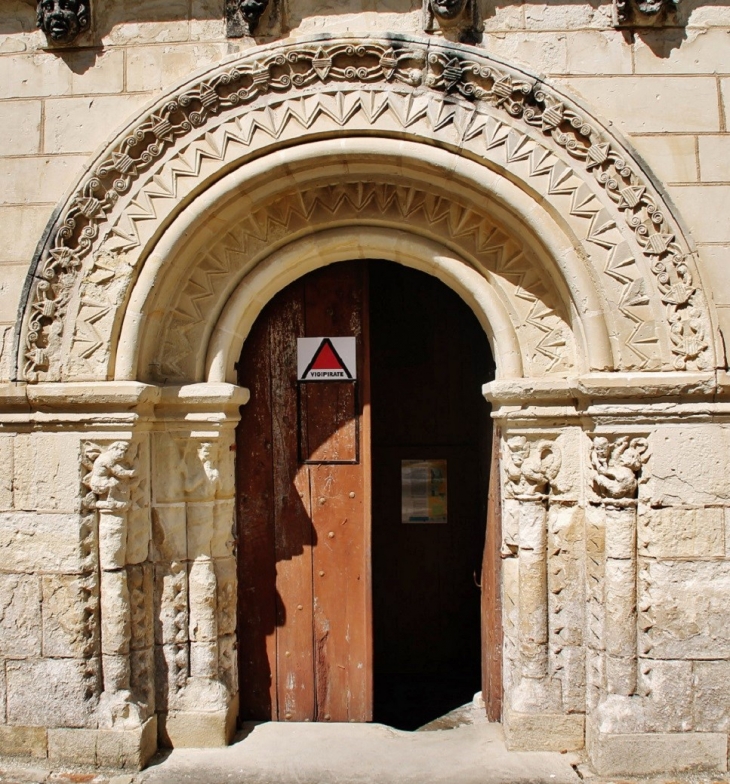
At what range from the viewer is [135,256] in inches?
134

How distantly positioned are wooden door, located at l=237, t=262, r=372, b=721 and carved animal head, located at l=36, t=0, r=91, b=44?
1.61 meters

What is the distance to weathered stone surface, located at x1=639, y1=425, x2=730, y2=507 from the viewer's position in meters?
3.20

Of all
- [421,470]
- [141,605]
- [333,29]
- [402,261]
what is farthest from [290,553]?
[333,29]

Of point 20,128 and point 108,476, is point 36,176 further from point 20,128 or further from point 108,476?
point 108,476

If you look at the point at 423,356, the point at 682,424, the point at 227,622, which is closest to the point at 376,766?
the point at 227,622

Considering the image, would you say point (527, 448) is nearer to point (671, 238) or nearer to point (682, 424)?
point (682, 424)

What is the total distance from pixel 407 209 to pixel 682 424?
1.67m

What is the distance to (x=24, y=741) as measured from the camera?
3.41m

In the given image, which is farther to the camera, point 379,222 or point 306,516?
point 306,516

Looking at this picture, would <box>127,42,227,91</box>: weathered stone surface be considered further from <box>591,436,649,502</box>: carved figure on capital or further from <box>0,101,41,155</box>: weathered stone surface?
<box>591,436,649,502</box>: carved figure on capital

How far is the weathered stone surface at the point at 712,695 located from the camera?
3.21 m

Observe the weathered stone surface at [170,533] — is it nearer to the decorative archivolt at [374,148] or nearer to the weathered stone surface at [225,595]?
the weathered stone surface at [225,595]

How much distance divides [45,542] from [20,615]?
377 mm

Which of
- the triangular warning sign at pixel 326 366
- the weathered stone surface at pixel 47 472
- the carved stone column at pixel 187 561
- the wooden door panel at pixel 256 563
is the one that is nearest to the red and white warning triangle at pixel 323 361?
the triangular warning sign at pixel 326 366
